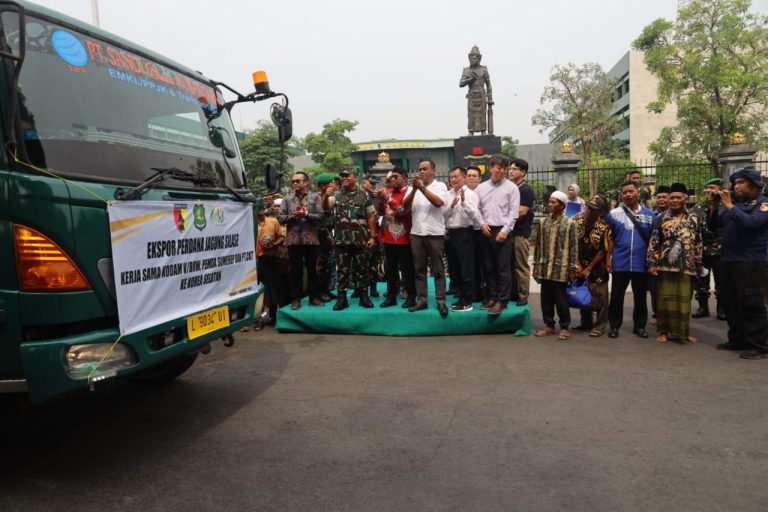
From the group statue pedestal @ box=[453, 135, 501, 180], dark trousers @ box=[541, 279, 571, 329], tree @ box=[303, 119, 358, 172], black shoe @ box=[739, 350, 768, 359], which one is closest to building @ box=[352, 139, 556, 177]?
tree @ box=[303, 119, 358, 172]

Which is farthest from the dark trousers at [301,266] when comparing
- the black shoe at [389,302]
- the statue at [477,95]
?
the statue at [477,95]

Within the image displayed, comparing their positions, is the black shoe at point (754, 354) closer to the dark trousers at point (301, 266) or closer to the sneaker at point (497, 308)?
the sneaker at point (497, 308)

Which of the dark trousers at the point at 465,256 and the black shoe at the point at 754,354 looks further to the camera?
the dark trousers at the point at 465,256

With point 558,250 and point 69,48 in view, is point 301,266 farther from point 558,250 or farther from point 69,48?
point 69,48

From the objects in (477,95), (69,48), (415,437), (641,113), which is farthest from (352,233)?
(641,113)

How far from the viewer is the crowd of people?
208 inches

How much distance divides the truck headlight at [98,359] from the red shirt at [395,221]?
381 cm

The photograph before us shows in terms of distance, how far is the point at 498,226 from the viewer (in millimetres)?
6234

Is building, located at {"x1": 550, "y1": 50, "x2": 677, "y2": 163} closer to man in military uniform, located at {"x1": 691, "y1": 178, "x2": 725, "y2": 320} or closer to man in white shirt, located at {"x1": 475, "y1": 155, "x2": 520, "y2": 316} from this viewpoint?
man in military uniform, located at {"x1": 691, "y1": 178, "x2": 725, "y2": 320}

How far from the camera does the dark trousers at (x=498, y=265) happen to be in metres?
6.09

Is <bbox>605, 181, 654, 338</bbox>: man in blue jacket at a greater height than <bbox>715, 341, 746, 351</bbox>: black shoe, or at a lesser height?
greater

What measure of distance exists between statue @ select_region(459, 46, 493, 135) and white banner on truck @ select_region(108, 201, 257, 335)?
1252cm

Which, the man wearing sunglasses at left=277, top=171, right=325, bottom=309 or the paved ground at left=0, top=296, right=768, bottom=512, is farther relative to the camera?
the man wearing sunglasses at left=277, top=171, right=325, bottom=309

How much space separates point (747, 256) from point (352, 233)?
13.4 feet
